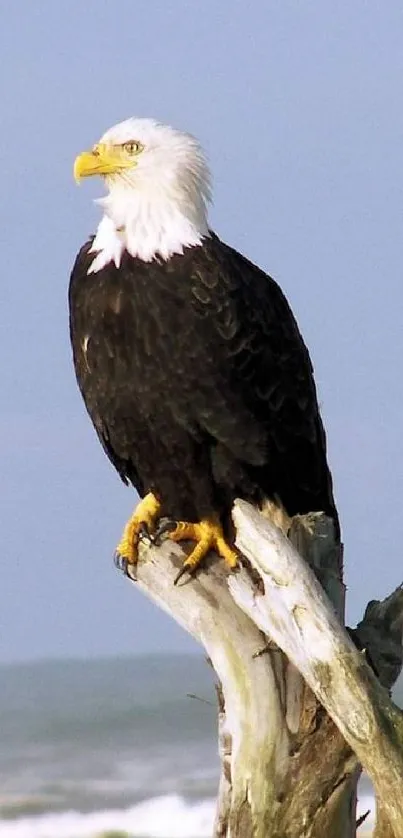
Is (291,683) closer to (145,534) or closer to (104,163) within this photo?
(145,534)

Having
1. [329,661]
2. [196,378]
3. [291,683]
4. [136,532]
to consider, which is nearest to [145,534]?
[136,532]

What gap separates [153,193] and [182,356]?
75 cm

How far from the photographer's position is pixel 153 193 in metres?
6.19

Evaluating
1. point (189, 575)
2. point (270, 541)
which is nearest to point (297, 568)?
point (270, 541)

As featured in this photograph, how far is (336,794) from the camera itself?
538cm

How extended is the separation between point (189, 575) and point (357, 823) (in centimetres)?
115

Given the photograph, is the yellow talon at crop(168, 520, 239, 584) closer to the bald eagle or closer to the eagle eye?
the bald eagle

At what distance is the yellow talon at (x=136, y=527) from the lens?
6238mm

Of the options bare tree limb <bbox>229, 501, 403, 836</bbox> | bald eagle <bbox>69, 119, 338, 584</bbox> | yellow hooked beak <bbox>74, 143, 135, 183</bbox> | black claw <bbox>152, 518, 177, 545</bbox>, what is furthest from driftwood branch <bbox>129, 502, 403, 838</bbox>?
yellow hooked beak <bbox>74, 143, 135, 183</bbox>

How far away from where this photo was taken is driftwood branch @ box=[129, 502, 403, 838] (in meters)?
4.87

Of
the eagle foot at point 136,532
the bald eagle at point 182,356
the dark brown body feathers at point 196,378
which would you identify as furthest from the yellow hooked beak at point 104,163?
the eagle foot at point 136,532

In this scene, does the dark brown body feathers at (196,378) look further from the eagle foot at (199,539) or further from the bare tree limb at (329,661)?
the bare tree limb at (329,661)

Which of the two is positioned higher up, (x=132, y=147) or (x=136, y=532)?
(x=132, y=147)

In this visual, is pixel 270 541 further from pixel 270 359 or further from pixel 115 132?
pixel 115 132
